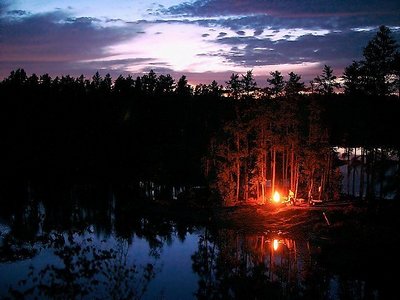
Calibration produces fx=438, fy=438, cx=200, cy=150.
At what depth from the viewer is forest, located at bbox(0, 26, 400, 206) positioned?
137ft

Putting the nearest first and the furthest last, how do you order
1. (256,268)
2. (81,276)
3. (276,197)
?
(81,276) → (256,268) → (276,197)

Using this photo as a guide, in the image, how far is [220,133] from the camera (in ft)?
160

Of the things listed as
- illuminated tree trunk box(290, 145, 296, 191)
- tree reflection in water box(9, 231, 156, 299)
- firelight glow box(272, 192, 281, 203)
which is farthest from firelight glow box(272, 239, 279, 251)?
tree reflection in water box(9, 231, 156, 299)

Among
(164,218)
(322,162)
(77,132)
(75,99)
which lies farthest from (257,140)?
(75,99)

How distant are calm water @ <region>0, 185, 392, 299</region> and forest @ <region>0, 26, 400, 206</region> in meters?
6.22

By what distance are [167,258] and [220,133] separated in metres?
20.1

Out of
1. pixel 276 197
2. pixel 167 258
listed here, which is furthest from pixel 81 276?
pixel 276 197

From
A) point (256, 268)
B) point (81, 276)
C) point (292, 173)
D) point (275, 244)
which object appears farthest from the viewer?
point (292, 173)

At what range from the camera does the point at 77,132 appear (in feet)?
274

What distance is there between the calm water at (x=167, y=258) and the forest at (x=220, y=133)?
6.22 m

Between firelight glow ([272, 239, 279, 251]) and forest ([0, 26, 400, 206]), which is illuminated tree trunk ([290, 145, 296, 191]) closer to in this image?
forest ([0, 26, 400, 206])

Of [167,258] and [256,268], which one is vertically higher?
[256,268]

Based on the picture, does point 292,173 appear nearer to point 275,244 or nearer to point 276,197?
point 276,197

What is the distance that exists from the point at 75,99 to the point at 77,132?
10046mm
